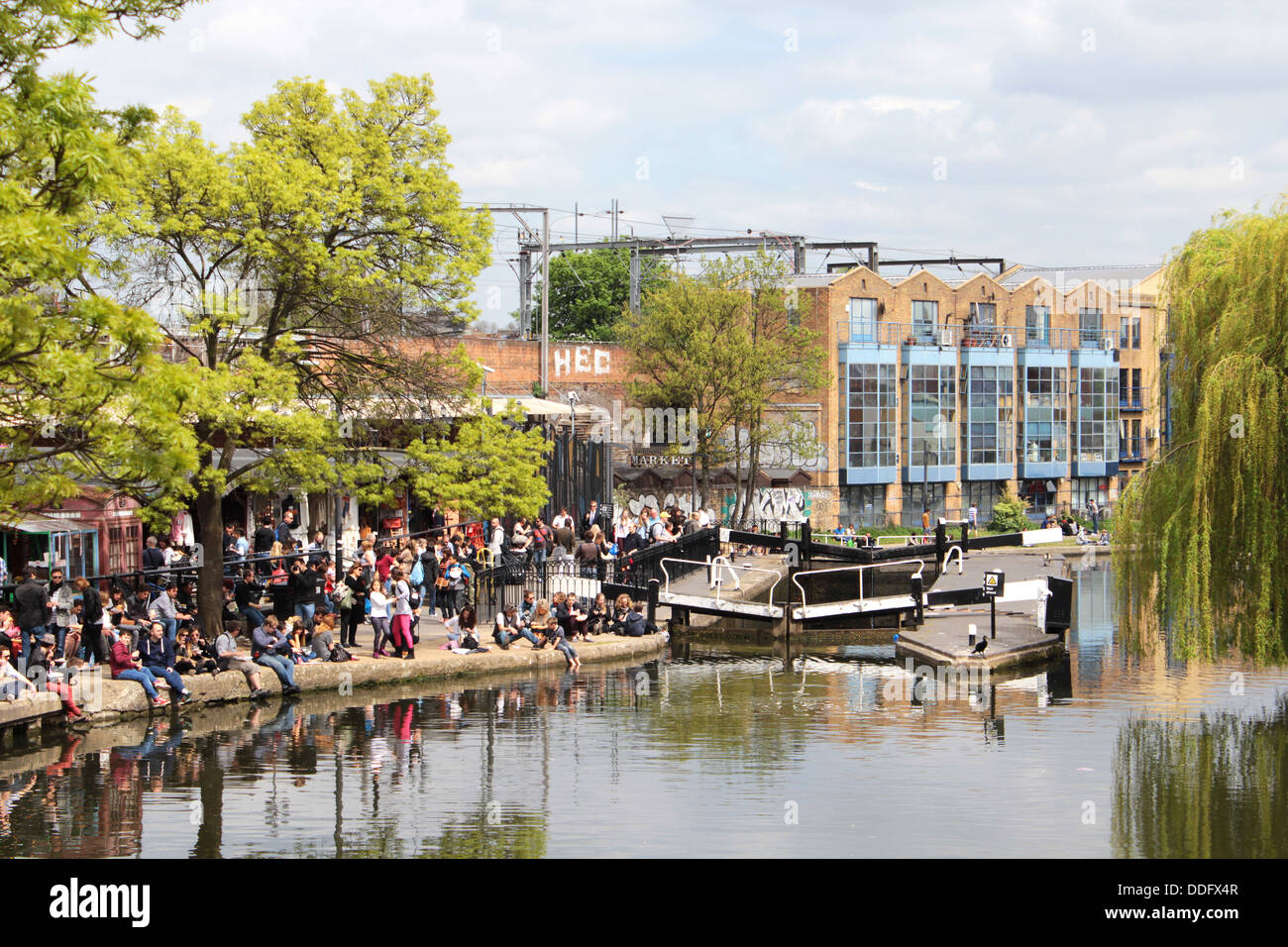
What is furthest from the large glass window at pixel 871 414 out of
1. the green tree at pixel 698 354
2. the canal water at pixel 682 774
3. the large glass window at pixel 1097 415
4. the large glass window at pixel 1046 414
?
the canal water at pixel 682 774

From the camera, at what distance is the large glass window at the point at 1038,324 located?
225ft

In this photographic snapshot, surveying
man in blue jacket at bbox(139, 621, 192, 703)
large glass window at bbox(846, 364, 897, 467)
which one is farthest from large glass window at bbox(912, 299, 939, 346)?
man in blue jacket at bbox(139, 621, 192, 703)

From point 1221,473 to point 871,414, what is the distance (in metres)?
41.2

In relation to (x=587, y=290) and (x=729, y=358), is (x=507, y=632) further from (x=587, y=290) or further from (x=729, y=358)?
(x=587, y=290)

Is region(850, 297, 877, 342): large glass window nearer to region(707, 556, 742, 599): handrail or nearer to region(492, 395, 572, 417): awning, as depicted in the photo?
region(492, 395, 572, 417): awning

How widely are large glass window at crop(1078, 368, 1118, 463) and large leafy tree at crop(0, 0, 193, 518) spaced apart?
60.2 m

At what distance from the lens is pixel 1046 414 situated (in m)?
67.5

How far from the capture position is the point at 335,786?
52.9ft

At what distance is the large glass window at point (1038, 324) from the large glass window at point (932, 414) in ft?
24.6

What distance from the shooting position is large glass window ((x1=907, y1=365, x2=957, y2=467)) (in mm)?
61594

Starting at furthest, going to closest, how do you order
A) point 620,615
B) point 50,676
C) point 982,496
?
point 982,496 < point 620,615 < point 50,676

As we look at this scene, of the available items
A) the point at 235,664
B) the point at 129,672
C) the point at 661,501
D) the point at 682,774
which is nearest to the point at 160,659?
the point at 129,672

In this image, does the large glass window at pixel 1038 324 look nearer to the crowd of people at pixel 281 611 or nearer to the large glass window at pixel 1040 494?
the large glass window at pixel 1040 494

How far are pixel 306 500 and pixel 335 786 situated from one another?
52.0 ft
